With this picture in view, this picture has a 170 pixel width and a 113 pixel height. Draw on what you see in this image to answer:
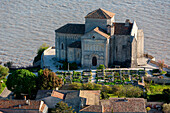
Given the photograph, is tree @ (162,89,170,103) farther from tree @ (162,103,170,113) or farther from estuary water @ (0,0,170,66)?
estuary water @ (0,0,170,66)

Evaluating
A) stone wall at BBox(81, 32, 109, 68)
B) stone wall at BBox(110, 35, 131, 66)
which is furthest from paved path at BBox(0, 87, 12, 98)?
stone wall at BBox(110, 35, 131, 66)

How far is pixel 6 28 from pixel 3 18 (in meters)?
5.95

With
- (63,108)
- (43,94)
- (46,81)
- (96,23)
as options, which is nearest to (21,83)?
(46,81)

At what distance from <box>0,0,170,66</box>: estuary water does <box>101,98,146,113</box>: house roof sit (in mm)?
23093

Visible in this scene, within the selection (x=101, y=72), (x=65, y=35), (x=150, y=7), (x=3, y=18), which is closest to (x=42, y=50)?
(x=65, y=35)

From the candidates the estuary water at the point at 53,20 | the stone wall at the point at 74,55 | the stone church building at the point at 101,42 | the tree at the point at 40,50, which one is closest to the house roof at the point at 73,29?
the stone church building at the point at 101,42

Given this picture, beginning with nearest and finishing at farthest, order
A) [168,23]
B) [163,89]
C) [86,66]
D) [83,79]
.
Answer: [163,89] < [83,79] < [86,66] < [168,23]

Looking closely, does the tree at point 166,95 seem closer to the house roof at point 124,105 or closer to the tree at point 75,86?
the house roof at point 124,105

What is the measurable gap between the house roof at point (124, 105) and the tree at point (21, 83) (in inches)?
368

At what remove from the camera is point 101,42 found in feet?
210

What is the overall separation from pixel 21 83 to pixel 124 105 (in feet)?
42.2

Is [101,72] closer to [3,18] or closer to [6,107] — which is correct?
[6,107]

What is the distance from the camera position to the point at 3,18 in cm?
9300

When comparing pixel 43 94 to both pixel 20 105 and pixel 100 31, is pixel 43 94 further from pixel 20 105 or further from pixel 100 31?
pixel 100 31
